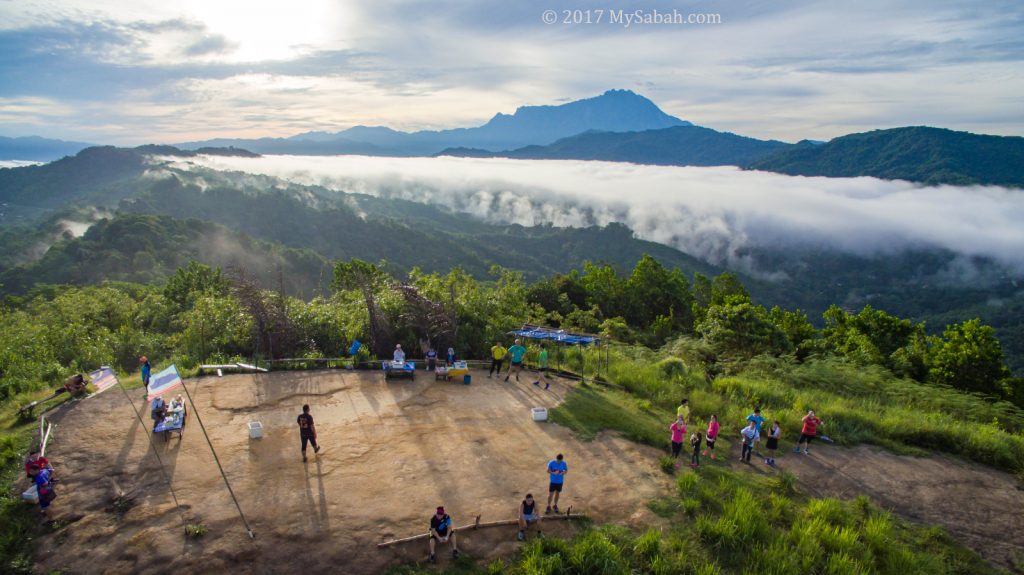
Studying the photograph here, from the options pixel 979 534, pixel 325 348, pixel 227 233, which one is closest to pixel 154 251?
pixel 227 233

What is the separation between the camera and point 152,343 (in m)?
22.6

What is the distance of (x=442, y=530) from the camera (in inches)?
368

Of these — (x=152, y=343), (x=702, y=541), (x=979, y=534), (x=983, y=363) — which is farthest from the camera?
(x=983, y=363)

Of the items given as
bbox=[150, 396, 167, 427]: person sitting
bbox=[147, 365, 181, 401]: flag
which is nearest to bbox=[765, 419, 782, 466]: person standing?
bbox=[147, 365, 181, 401]: flag

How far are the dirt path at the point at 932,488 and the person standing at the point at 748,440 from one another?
1.00ft

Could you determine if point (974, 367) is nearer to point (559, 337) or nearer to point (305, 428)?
point (559, 337)

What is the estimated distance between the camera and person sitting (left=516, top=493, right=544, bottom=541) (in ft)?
32.5

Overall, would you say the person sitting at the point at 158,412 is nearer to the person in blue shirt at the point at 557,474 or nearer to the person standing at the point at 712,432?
the person in blue shirt at the point at 557,474

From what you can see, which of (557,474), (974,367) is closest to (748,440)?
(557,474)

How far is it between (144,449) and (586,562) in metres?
10.7

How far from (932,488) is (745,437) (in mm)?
5182

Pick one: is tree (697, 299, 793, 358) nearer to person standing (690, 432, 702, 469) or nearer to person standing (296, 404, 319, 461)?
person standing (690, 432, 702, 469)

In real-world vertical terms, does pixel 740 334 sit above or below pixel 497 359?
below

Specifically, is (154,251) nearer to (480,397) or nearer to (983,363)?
(480,397)
